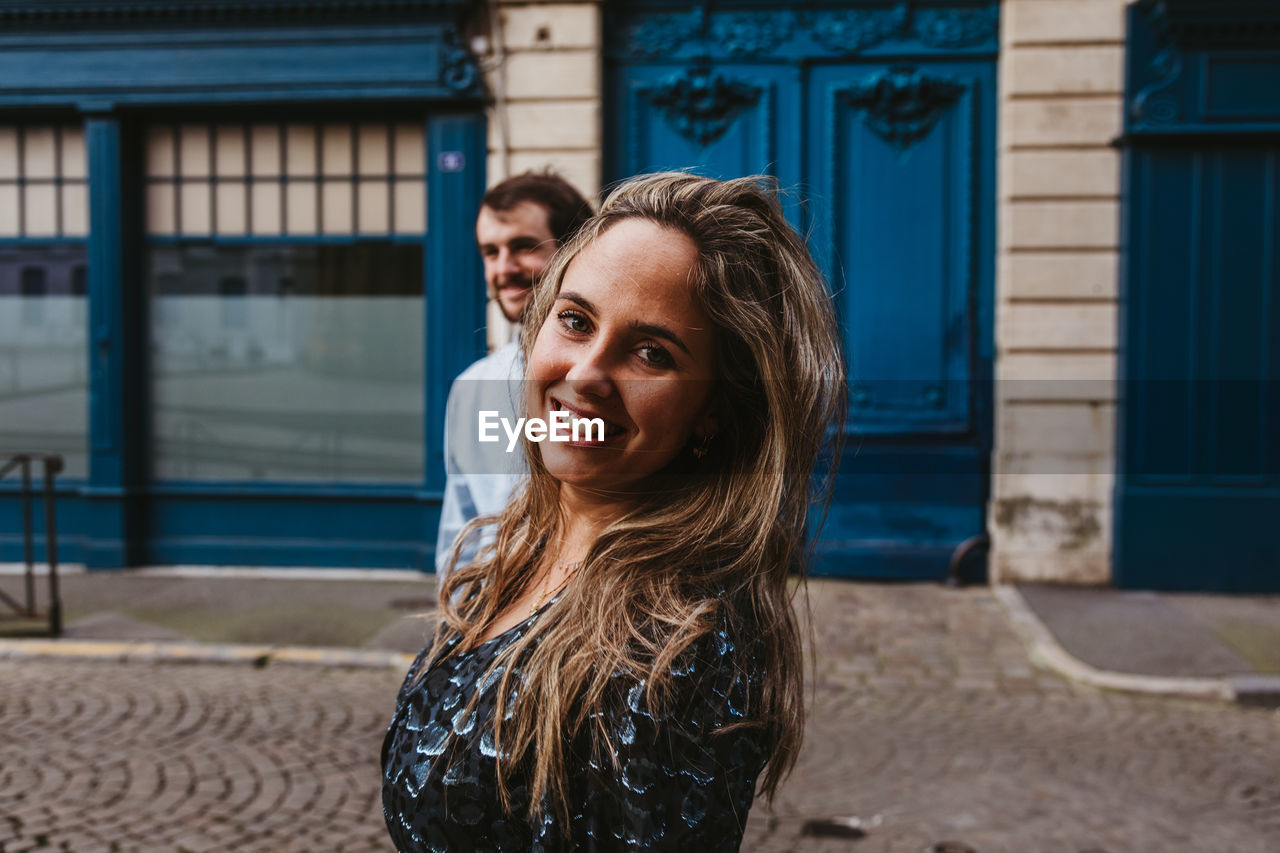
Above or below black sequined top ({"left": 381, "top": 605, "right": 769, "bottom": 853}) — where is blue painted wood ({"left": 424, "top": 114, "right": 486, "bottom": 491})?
above

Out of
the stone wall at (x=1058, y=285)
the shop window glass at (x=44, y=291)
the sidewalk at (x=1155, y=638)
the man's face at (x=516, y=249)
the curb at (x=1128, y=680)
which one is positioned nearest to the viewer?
the man's face at (x=516, y=249)

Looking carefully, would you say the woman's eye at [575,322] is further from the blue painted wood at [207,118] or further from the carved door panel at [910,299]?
the carved door panel at [910,299]

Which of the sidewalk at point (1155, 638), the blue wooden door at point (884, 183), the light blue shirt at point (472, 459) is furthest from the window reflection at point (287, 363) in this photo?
the light blue shirt at point (472, 459)

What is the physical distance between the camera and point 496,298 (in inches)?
139

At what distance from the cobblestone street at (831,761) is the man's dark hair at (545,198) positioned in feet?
4.85

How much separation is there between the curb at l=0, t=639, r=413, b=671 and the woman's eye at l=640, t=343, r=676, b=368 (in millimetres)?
5827

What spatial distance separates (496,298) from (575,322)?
2.19 m

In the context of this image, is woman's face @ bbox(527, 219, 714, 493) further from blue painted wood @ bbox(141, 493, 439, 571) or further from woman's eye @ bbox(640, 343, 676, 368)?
blue painted wood @ bbox(141, 493, 439, 571)

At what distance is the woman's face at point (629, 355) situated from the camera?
4.33ft

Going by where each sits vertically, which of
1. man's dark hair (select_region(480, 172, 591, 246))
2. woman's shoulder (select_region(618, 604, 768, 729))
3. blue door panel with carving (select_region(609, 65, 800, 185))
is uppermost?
blue door panel with carving (select_region(609, 65, 800, 185))

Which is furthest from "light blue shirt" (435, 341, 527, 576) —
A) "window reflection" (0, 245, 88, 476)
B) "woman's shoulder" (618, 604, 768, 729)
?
"window reflection" (0, 245, 88, 476)

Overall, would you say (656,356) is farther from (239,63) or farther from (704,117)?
(239,63)

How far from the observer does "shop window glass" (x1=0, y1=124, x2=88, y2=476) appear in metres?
9.69

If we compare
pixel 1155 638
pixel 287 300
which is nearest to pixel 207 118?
pixel 287 300
